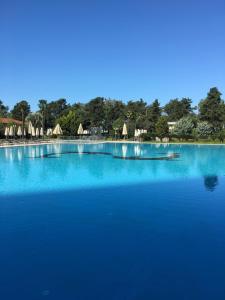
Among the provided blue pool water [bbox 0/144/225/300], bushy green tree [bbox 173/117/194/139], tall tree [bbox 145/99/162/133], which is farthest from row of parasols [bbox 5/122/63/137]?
blue pool water [bbox 0/144/225/300]

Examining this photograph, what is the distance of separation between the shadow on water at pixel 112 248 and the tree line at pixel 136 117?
3390 centimetres

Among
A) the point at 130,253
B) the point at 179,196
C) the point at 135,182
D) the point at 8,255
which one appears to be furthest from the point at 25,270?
the point at 135,182

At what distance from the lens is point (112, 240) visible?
252 inches

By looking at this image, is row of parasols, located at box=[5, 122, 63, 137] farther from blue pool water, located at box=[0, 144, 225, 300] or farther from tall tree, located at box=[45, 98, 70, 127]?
blue pool water, located at box=[0, 144, 225, 300]

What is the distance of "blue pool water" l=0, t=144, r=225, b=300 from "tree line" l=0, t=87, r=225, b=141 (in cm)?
3147

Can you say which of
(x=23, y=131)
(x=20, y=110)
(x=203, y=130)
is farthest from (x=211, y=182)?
(x=20, y=110)

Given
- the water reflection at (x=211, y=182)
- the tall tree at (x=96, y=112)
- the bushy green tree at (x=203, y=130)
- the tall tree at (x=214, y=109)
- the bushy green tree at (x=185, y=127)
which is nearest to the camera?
the water reflection at (x=211, y=182)

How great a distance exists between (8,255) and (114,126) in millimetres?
47639

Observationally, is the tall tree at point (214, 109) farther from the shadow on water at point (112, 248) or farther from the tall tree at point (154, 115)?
the shadow on water at point (112, 248)

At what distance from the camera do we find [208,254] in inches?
224

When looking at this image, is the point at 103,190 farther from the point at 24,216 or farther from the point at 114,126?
the point at 114,126

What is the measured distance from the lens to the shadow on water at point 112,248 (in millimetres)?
4445

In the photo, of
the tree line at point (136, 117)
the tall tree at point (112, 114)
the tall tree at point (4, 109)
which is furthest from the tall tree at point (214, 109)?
the tall tree at point (4, 109)

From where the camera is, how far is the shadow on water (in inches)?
175
